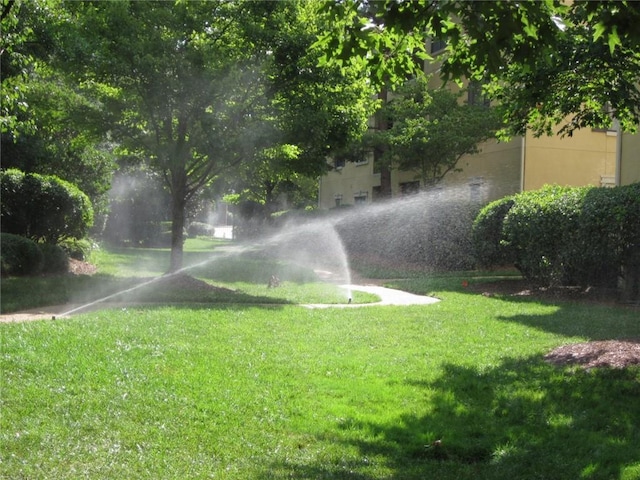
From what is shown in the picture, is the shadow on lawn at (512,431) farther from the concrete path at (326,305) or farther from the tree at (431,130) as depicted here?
the tree at (431,130)

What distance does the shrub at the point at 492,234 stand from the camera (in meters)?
14.9

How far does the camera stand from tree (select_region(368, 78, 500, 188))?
67.6 ft

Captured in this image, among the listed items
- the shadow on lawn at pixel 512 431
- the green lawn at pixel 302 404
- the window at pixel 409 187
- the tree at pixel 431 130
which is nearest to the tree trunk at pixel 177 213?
the green lawn at pixel 302 404

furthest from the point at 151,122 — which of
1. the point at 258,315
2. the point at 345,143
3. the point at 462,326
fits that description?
the point at 462,326

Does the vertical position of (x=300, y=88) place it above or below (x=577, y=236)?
A: above

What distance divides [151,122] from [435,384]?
30.3 feet

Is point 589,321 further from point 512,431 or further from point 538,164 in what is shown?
point 538,164

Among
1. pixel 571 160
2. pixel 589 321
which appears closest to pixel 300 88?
pixel 589 321

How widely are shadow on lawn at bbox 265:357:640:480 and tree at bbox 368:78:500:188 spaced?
1501 cm

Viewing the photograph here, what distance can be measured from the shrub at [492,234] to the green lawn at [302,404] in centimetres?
624

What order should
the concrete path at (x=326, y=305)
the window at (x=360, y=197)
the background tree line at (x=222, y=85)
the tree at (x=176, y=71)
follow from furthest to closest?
the window at (x=360, y=197) → the tree at (x=176, y=71) → the concrete path at (x=326, y=305) → the background tree line at (x=222, y=85)

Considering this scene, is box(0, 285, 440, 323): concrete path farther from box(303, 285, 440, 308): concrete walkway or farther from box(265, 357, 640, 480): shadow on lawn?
box(265, 357, 640, 480): shadow on lawn

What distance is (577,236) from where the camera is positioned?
11961 mm

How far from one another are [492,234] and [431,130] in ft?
Answer: 22.6
